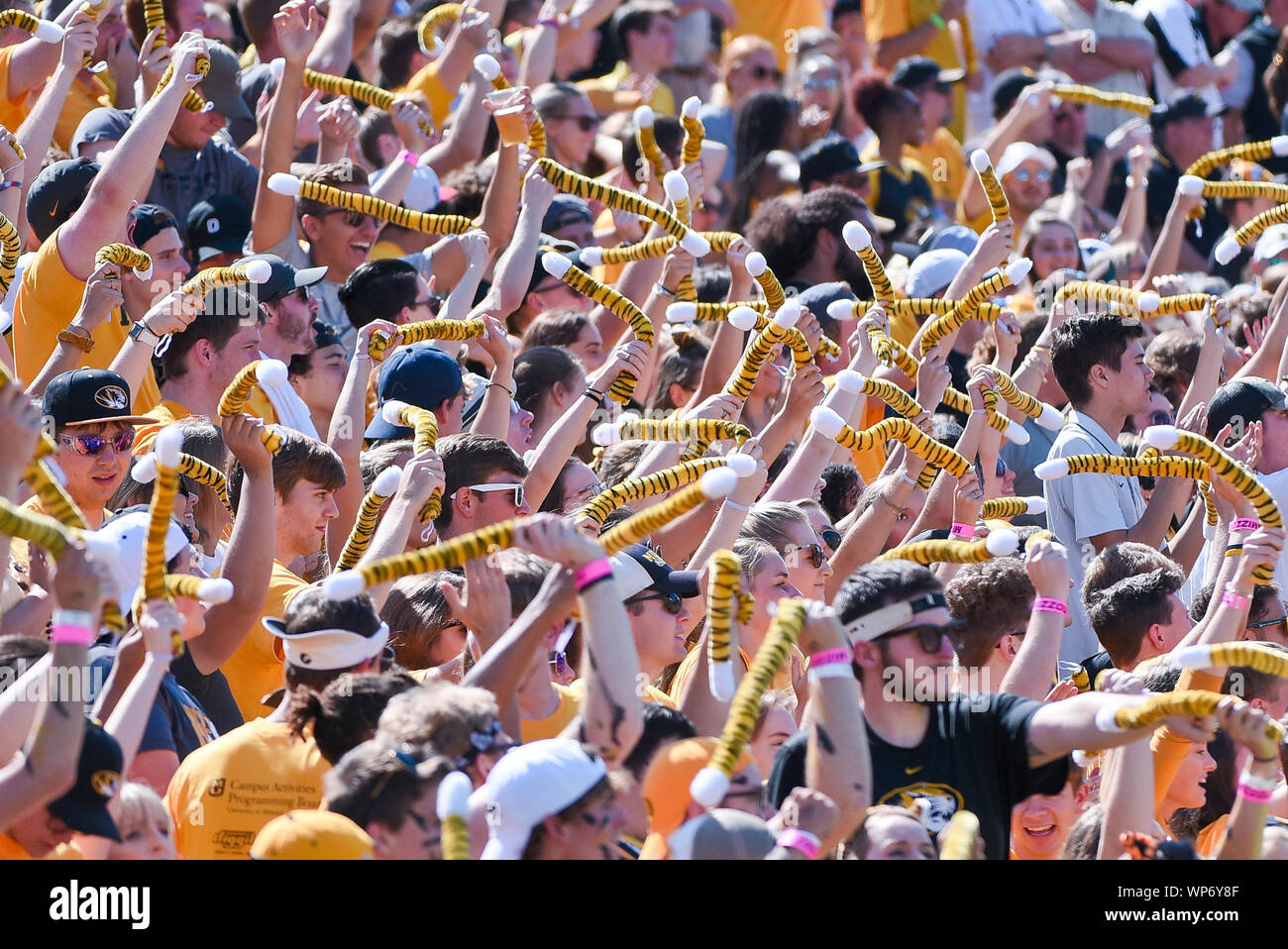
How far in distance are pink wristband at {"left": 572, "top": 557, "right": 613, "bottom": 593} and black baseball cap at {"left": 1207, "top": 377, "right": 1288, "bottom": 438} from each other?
409 centimetres

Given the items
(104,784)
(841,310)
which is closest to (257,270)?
(841,310)

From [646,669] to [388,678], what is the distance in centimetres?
156

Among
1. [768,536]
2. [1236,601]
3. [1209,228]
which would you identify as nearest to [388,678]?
[768,536]

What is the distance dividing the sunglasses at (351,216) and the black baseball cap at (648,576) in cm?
297

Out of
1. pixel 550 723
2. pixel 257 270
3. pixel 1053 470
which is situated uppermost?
pixel 257 270

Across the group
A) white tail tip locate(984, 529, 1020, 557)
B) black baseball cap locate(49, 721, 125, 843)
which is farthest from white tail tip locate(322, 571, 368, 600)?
white tail tip locate(984, 529, 1020, 557)

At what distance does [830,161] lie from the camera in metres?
11.4

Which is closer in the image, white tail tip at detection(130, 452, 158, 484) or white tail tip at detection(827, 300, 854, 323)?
white tail tip at detection(130, 452, 158, 484)

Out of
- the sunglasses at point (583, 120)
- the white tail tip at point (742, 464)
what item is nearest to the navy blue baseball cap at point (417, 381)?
the white tail tip at point (742, 464)

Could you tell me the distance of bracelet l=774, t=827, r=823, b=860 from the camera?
14.9ft

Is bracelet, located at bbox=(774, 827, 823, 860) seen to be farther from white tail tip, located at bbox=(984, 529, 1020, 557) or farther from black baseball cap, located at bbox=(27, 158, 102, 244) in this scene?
black baseball cap, located at bbox=(27, 158, 102, 244)

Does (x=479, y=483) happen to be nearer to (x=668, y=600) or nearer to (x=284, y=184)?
(x=668, y=600)

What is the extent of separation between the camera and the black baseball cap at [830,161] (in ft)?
37.3

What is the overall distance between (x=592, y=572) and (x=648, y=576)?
5.46ft
